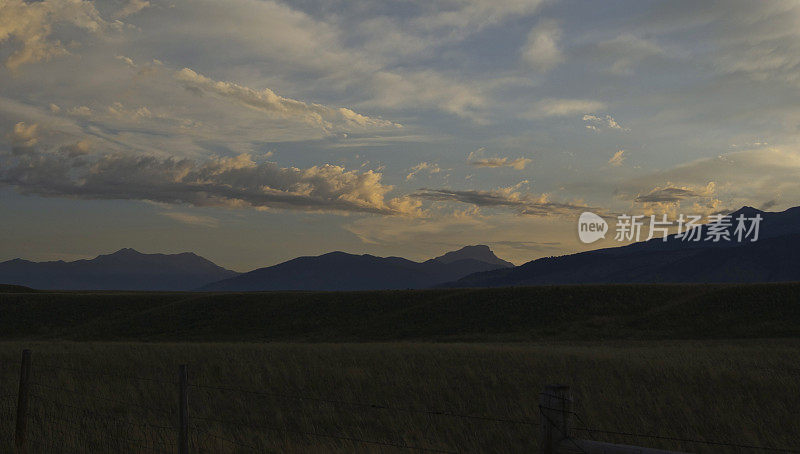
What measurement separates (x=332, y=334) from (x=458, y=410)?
4491 cm

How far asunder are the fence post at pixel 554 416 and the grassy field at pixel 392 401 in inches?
141

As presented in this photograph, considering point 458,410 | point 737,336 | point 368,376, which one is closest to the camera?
point 458,410

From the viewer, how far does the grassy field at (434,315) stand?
55.8 m

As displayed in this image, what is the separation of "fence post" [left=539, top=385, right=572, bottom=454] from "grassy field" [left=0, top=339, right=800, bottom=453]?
359cm

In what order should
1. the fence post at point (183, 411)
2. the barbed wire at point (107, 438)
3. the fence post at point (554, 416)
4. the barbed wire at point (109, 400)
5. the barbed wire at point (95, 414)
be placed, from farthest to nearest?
the barbed wire at point (109, 400)
the barbed wire at point (95, 414)
the barbed wire at point (107, 438)
the fence post at point (183, 411)
the fence post at point (554, 416)

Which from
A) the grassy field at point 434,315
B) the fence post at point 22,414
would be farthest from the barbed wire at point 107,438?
the grassy field at point 434,315

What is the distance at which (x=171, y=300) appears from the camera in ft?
274

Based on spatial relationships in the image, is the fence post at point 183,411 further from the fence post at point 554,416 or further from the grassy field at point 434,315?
the grassy field at point 434,315

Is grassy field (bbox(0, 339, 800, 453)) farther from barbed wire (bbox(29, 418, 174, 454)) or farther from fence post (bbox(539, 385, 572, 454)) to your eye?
fence post (bbox(539, 385, 572, 454))

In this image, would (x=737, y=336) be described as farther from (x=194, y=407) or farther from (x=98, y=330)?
(x=98, y=330)

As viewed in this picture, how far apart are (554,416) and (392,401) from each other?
11.9 meters

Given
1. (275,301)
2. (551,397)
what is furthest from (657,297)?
(551,397)

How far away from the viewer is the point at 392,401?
17297 mm

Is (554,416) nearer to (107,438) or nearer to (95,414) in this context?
(107,438)
